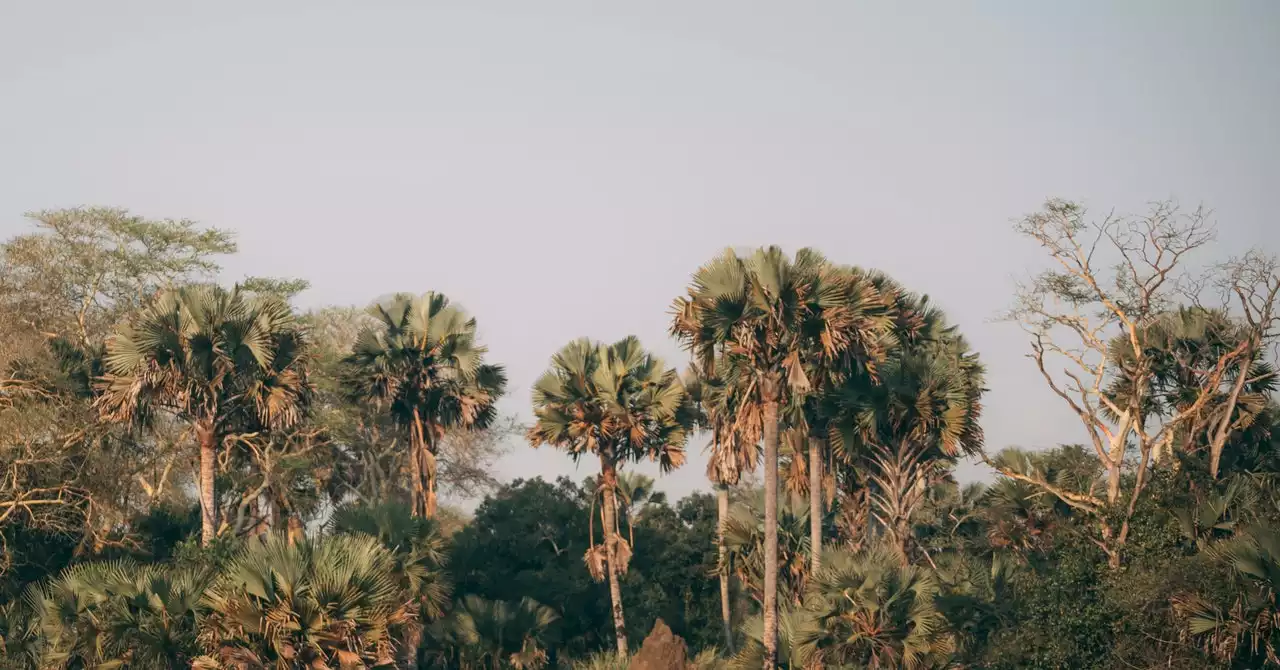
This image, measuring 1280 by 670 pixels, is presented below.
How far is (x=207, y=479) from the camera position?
1199 inches

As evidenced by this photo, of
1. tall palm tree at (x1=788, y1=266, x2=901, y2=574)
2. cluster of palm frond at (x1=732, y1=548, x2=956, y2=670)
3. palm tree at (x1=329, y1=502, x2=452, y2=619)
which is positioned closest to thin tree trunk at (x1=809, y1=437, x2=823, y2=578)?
tall palm tree at (x1=788, y1=266, x2=901, y2=574)

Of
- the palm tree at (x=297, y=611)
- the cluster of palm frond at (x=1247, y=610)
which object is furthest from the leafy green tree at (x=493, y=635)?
the cluster of palm frond at (x=1247, y=610)

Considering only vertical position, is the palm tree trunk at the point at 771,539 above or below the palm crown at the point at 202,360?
below

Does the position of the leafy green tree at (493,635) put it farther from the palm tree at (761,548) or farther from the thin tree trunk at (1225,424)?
the thin tree trunk at (1225,424)

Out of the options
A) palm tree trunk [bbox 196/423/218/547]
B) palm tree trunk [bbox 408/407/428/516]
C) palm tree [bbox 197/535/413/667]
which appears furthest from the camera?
palm tree trunk [bbox 408/407/428/516]

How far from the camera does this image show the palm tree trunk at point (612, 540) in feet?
119

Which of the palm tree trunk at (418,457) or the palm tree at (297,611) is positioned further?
the palm tree trunk at (418,457)

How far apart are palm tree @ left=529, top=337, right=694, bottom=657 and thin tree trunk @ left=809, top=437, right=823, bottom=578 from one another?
443cm

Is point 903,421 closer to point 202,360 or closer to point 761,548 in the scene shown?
point 761,548

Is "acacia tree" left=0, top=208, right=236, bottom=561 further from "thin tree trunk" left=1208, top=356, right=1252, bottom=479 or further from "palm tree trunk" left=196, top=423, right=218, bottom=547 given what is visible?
"thin tree trunk" left=1208, top=356, right=1252, bottom=479

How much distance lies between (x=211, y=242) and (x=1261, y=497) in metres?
31.3

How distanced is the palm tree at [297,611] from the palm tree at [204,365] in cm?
666

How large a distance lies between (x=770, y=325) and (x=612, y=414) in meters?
8.18

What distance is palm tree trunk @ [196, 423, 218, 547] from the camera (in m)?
29.9
